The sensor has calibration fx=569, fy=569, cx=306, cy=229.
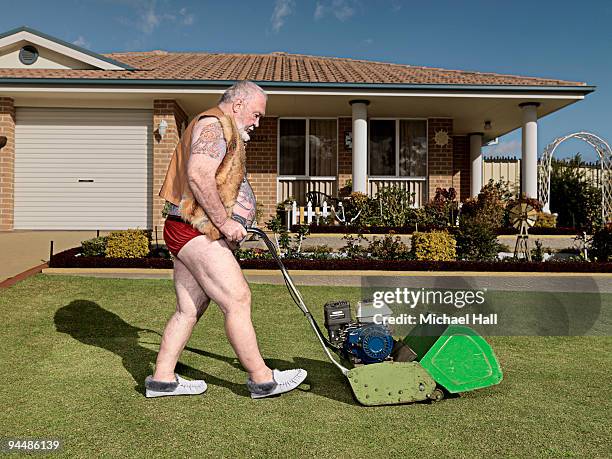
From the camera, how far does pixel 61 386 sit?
389 cm

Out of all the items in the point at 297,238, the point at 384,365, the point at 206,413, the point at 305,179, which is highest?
the point at 305,179

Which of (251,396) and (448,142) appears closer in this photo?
(251,396)

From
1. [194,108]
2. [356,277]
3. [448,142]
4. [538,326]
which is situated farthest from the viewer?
[448,142]

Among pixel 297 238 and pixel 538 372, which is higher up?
pixel 297 238

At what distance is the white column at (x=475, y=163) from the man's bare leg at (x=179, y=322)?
641 inches

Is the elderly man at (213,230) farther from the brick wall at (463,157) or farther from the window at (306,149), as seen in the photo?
the brick wall at (463,157)

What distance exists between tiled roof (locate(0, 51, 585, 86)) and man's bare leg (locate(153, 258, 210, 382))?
1029 centimetres

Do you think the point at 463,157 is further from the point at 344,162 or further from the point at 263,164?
the point at 263,164

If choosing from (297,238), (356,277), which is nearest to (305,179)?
(297,238)

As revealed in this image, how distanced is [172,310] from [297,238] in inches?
159

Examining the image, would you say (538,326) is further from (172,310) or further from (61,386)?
(61,386)

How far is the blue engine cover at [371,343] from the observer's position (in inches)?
148

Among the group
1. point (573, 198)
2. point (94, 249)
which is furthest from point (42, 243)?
point (573, 198)

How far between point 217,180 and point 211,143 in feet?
0.74
